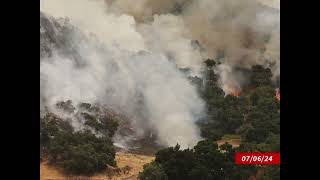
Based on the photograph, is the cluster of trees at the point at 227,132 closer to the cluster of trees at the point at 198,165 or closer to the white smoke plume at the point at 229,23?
the cluster of trees at the point at 198,165

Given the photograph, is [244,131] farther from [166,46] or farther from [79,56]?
[79,56]

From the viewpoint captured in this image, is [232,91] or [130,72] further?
[232,91]

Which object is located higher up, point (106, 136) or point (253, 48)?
point (253, 48)

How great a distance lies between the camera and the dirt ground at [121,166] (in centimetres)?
520

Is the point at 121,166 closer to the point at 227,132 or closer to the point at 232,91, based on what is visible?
the point at 227,132

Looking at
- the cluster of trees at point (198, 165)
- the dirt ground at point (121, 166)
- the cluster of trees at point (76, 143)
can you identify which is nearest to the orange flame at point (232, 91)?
the cluster of trees at point (198, 165)

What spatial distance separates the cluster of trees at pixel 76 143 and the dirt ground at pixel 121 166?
4cm

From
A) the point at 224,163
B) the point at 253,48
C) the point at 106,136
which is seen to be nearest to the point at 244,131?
the point at 224,163

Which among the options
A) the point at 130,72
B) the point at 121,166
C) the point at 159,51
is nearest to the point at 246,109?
the point at 159,51

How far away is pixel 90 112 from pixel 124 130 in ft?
0.98

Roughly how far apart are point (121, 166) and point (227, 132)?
858mm

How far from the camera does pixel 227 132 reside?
5.48 meters

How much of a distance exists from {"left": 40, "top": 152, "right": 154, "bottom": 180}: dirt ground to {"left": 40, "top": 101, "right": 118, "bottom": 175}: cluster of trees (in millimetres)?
42

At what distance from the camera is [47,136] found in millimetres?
5223
